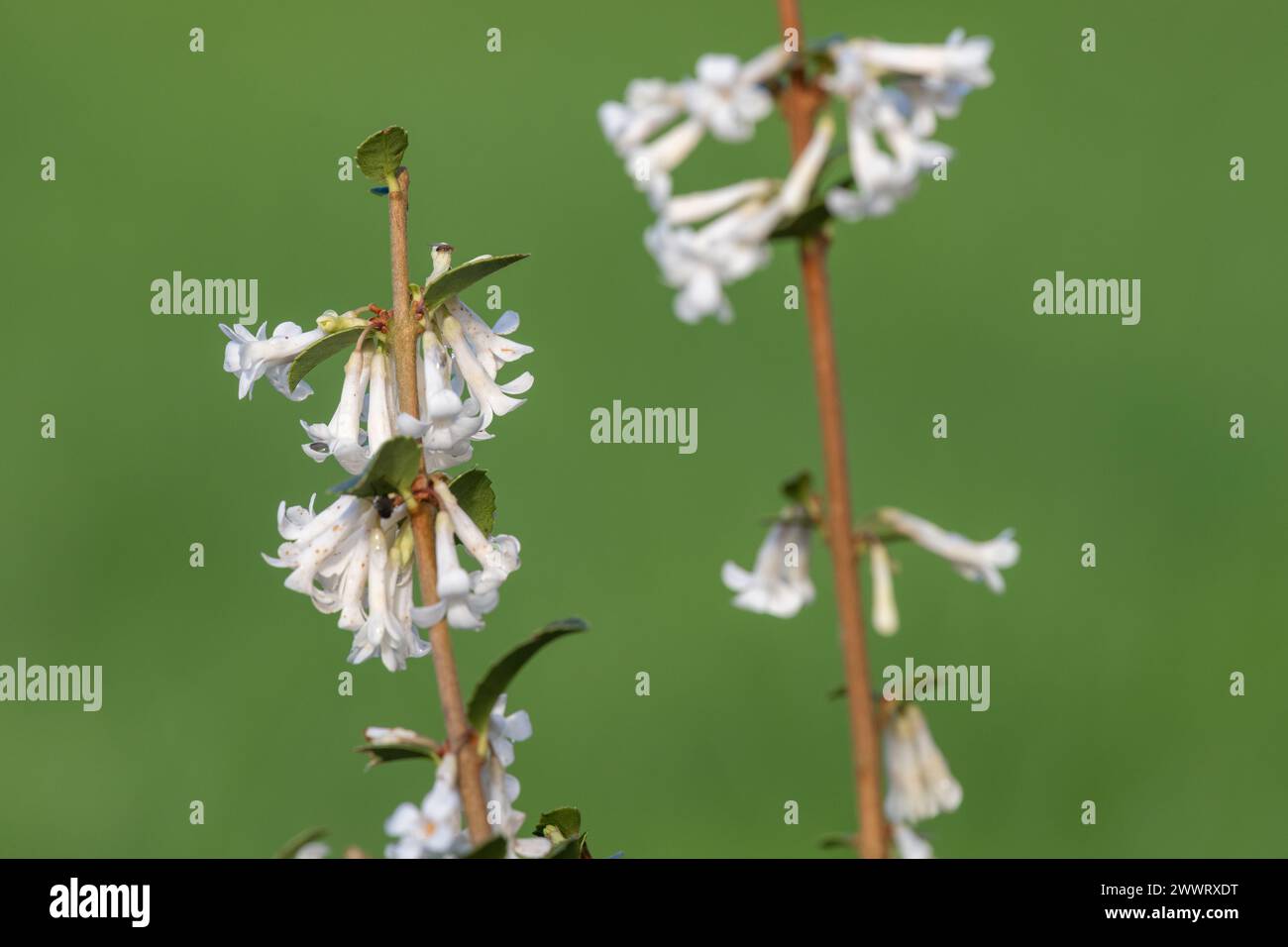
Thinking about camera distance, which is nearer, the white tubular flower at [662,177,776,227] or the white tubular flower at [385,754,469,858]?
the white tubular flower at [662,177,776,227]

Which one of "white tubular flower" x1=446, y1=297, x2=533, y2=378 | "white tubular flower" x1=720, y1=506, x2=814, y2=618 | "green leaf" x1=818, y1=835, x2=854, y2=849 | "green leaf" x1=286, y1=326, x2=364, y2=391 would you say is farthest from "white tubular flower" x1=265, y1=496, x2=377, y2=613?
"green leaf" x1=818, y1=835, x2=854, y2=849

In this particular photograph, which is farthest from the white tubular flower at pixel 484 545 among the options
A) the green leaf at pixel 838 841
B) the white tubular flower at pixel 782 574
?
the green leaf at pixel 838 841

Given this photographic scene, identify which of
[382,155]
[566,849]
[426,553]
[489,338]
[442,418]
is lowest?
[566,849]

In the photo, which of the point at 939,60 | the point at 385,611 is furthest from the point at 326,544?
the point at 939,60

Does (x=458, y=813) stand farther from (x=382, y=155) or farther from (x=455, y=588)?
(x=382, y=155)

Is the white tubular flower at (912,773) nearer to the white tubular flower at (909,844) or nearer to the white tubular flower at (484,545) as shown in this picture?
the white tubular flower at (909,844)

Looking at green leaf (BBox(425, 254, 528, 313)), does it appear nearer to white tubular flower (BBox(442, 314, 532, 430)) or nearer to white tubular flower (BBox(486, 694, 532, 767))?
white tubular flower (BBox(442, 314, 532, 430))
